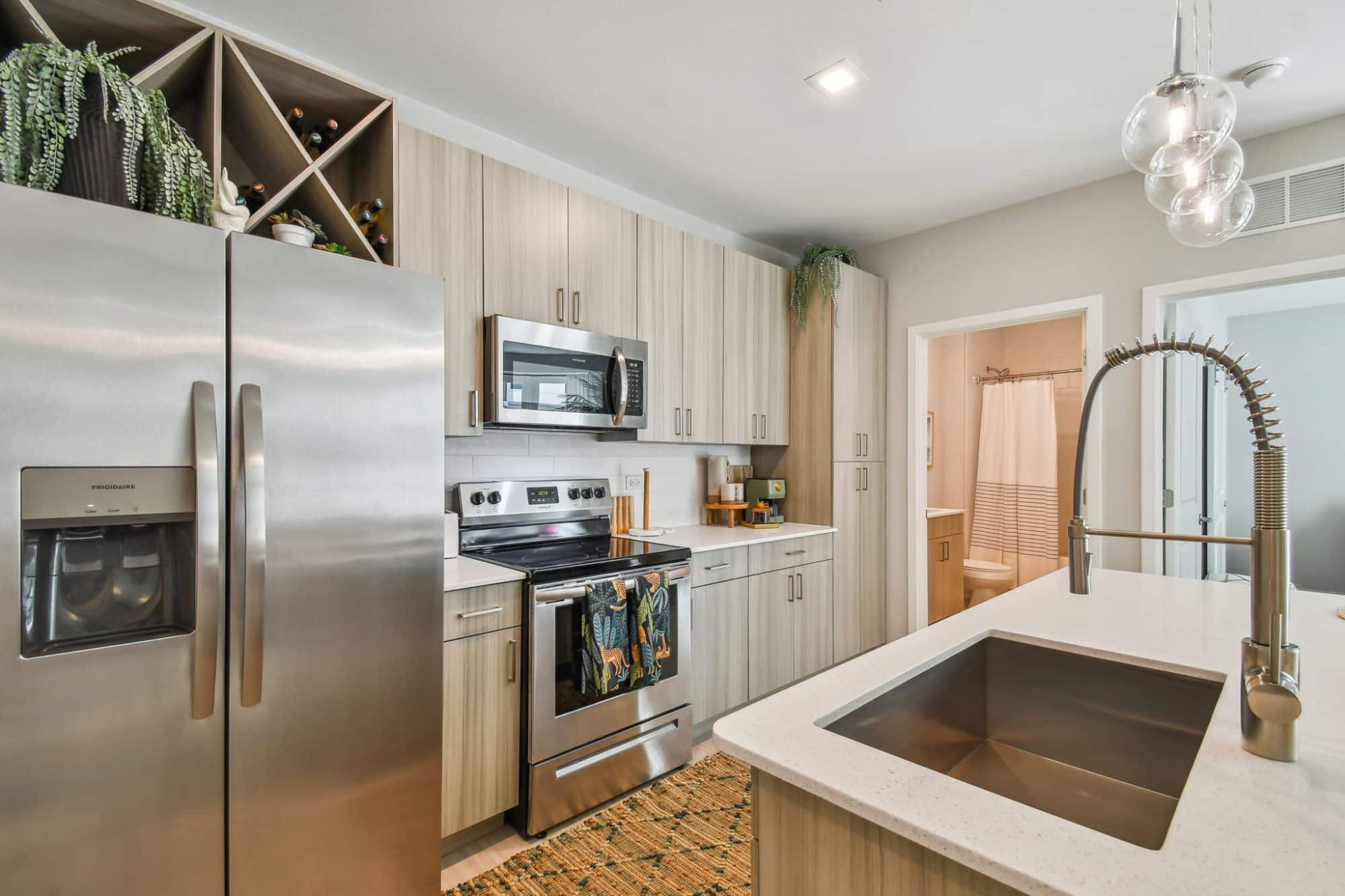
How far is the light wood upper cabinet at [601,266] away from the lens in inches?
103

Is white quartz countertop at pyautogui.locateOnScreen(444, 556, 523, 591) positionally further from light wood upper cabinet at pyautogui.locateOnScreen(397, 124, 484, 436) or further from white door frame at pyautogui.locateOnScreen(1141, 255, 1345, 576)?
white door frame at pyautogui.locateOnScreen(1141, 255, 1345, 576)

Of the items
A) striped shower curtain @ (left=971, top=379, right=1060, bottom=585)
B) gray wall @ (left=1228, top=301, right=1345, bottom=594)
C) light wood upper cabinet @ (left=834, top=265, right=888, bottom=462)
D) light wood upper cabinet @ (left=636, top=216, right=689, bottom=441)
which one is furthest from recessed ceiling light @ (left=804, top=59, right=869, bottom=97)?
gray wall @ (left=1228, top=301, right=1345, bottom=594)

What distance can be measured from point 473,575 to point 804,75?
83.2 inches

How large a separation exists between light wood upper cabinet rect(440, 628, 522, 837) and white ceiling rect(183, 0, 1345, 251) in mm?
1990

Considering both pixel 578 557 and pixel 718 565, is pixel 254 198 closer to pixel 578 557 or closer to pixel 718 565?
pixel 578 557

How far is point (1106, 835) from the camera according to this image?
69cm

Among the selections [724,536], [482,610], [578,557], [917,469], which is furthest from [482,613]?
[917,469]

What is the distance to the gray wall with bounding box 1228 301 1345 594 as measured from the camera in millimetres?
4566

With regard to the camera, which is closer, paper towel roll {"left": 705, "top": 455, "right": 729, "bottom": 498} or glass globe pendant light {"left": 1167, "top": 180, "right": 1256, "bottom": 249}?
glass globe pendant light {"left": 1167, "top": 180, "right": 1256, "bottom": 249}

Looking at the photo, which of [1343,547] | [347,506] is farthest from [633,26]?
[1343,547]

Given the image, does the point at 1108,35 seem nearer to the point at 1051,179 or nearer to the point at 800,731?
the point at 1051,179

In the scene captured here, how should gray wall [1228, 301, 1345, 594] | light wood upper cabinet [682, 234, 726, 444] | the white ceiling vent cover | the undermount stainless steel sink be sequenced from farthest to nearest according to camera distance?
1. gray wall [1228, 301, 1345, 594]
2. light wood upper cabinet [682, 234, 726, 444]
3. the white ceiling vent cover
4. the undermount stainless steel sink

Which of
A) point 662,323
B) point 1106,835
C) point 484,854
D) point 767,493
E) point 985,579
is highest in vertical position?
point 662,323

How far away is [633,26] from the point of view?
197cm
